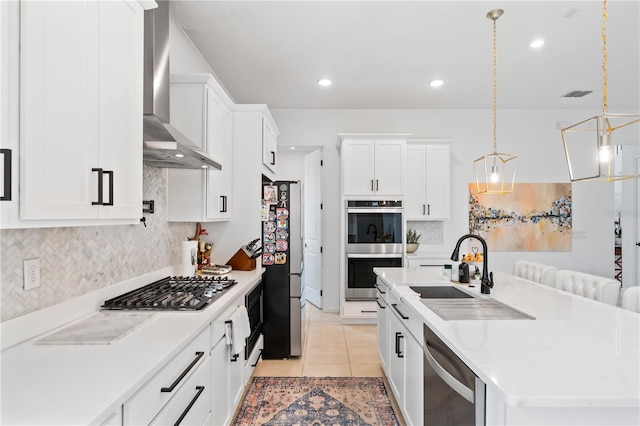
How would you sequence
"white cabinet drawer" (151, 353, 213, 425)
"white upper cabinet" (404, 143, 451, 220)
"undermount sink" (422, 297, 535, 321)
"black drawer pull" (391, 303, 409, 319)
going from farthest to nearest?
1. "white upper cabinet" (404, 143, 451, 220)
2. "black drawer pull" (391, 303, 409, 319)
3. "undermount sink" (422, 297, 535, 321)
4. "white cabinet drawer" (151, 353, 213, 425)

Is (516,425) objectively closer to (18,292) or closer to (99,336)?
(99,336)

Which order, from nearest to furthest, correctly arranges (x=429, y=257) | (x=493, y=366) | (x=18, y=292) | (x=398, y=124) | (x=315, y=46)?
(x=493, y=366) → (x=18, y=292) → (x=315, y=46) → (x=429, y=257) → (x=398, y=124)

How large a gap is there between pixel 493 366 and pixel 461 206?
432cm

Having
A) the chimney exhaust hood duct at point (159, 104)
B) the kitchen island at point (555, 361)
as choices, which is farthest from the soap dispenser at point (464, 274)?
the chimney exhaust hood duct at point (159, 104)

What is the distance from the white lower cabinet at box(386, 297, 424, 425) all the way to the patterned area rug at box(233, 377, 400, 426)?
0.81ft

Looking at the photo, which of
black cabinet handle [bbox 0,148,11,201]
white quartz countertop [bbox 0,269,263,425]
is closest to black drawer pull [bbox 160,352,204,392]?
white quartz countertop [bbox 0,269,263,425]

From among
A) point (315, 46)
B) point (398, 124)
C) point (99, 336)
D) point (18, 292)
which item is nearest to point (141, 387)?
point (99, 336)

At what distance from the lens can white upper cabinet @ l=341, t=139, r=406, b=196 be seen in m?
4.48

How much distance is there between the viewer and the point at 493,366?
3.52 ft

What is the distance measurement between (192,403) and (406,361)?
46.2 inches

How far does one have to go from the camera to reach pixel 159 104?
2.01 meters

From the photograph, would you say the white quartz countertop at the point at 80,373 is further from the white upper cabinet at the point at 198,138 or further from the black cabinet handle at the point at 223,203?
the black cabinet handle at the point at 223,203

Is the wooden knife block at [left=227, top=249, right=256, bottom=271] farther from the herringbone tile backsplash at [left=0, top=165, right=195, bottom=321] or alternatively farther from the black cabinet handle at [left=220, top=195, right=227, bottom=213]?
the herringbone tile backsplash at [left=0, top=165, right=195, bottom=321]

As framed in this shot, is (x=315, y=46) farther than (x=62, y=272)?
Yes
